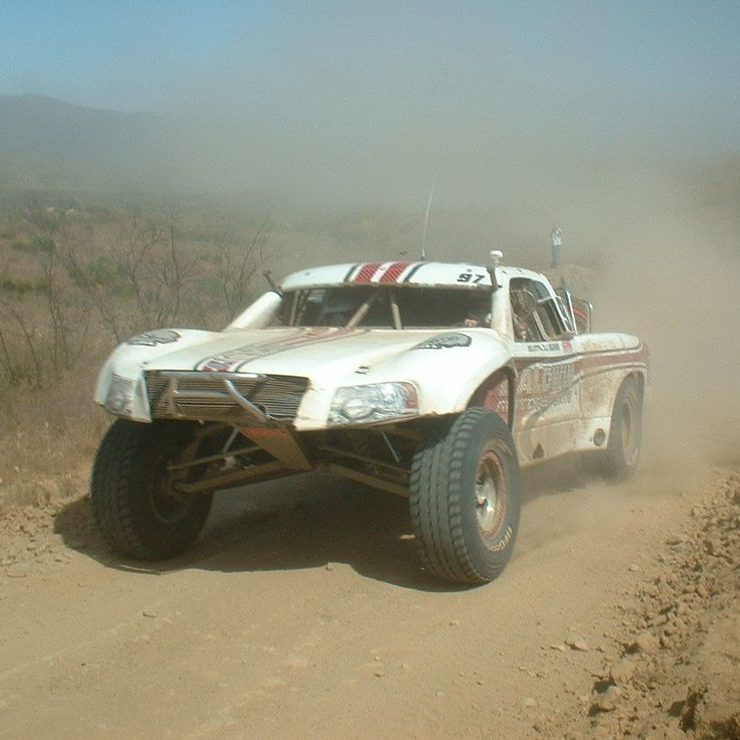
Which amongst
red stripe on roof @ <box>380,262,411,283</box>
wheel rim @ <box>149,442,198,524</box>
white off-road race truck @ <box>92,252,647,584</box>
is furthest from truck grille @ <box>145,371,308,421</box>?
red stripe on roof @ <box>380,262,411,283</box>

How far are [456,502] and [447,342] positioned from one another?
34.6 inches

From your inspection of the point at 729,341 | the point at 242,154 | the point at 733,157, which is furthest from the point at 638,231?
the point at 242,154

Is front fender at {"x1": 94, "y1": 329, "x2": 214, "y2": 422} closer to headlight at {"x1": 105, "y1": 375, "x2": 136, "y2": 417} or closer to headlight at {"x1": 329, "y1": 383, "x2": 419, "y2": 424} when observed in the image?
headlight at {"x1": 105, "y1": 375, "x2": 136, "y2": 417}

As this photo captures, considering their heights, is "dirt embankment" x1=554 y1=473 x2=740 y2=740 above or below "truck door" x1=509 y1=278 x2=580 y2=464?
below

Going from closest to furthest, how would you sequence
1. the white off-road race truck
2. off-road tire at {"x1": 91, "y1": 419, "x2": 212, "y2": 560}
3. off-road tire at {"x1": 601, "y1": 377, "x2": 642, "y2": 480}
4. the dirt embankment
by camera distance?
1. the dirt embankment
2. the white off-road race truck
3. off-road tire at {"x1": 91, "y1": 419, "x2": 212, "y2": 560}
4. off-road tire at {"x1": 601, "y1": 377, "x2": 642, "y2": 480}

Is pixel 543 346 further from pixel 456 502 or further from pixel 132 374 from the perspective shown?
pixel 132 374

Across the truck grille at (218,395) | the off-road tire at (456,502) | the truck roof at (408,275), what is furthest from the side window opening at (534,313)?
the truck grille at (218,395)

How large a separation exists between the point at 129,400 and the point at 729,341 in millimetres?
16883

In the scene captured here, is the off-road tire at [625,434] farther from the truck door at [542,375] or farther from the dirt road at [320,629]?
the dirt road at [320,629]

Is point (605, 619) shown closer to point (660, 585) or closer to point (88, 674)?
point (660, 585)

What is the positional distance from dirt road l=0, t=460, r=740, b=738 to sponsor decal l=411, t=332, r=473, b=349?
128 cm

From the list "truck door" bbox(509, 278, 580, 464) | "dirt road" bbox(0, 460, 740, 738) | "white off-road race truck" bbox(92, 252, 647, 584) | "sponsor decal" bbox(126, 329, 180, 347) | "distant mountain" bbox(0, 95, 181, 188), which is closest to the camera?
"dirt road" bbox(0, 460, 740, 738)

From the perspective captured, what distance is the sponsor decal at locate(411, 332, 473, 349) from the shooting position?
5.67 metres

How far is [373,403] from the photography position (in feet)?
17.3
